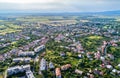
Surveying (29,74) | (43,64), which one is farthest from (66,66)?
(29,74)

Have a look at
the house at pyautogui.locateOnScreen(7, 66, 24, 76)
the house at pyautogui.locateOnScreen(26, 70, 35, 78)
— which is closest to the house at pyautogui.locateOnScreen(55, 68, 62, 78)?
the house at pyautogui.locateOnScreen(26, 70, 35, 78)

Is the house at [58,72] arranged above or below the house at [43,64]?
below

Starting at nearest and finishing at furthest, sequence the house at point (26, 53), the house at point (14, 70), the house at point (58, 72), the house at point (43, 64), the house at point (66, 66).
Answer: the house at point (58, 72)
the house at point (14, 70)
the house at point (66, 66)
the house at point (43, 64)
the house at point (26, 53)

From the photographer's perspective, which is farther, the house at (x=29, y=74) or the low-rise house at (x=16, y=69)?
the low-rise house at (x=16, y=69)

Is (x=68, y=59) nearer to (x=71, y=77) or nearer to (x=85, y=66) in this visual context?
(x=85, y=66)

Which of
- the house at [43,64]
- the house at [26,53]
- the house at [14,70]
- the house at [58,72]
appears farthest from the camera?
the house at [26,53]

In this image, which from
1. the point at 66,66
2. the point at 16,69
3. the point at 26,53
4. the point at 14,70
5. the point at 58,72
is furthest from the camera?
the point at 26,53

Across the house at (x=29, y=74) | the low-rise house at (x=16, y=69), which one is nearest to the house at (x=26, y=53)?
the low-rise house at (x=16, y=69)

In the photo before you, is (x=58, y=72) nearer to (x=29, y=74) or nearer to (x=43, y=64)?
(x=43, y=64)

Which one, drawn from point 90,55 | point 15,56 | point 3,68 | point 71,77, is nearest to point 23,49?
point 15,56

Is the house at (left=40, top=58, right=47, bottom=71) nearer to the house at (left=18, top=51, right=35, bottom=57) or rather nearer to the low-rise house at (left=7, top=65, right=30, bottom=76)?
the low-rise house at (left=7, top=65, right=30, bottom=76)

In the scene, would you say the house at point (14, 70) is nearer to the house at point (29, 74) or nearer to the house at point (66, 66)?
the house at point (29, 74)
